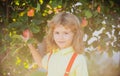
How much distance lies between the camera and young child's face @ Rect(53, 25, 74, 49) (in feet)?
6.59

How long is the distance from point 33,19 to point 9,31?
176 millimetres

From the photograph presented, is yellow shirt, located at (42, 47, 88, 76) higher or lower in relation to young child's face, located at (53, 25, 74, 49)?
lower

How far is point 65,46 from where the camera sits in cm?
205

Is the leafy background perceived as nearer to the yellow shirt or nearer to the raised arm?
the raised arm

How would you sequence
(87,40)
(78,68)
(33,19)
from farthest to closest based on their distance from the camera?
1. (87,40)
2. (33,19)
3. (78,68)

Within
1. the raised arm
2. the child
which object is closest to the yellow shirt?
the child

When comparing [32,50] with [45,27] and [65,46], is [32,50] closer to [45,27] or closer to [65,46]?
[45,27]

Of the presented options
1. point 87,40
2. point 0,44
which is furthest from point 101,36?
point 0,44

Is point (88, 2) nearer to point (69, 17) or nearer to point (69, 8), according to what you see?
point (69, 8)

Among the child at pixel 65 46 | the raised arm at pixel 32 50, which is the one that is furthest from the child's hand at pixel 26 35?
the child at pixel 65 46

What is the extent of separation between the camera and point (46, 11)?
7.57ft

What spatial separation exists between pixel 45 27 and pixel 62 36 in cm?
25

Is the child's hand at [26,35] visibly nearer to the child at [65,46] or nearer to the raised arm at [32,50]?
the raised arm at [32,50]

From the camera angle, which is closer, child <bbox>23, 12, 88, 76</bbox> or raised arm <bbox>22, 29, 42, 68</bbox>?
child <bbox>23, 12, 88, 76</bbox>
